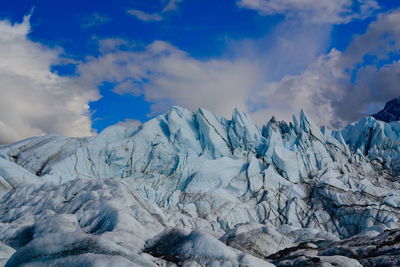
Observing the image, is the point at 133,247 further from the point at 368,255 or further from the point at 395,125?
the point at 395,125

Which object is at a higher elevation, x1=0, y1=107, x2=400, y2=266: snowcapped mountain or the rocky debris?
x1=0, y1=107, x2=400, y2=266: snowcapped mountain

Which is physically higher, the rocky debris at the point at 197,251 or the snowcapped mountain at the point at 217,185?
the snowcapped mountain at the point at 217,185

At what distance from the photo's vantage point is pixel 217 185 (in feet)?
197

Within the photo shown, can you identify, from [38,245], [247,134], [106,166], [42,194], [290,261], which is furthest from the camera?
[247,134]

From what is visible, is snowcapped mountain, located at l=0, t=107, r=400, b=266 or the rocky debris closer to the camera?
the rocky debris

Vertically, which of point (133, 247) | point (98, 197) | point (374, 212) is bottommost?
point (133, 247)

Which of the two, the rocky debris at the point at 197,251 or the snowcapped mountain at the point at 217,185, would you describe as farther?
the snowcapped mountain at the point at 217,185

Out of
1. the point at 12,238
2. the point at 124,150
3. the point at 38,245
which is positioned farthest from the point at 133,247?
the point at 124,150

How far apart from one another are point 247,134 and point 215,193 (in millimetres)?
18366

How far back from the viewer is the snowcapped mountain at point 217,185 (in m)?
21.8

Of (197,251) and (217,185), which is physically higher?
(217,185)

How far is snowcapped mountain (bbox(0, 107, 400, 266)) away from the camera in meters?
21.8

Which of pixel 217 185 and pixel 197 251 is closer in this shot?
pixel 197 251

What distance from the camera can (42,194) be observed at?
28.4 meters
